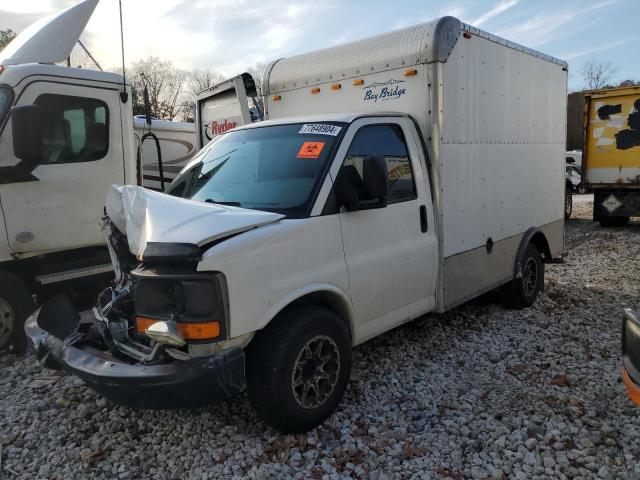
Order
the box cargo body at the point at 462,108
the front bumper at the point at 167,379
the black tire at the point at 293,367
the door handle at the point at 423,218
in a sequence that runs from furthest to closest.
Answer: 1. the box cargo body at the point at 462,108
2. the door handle at the point at 423,218
3. the black tire at the point at 293,367
4. the front bumper at the point at 167,379

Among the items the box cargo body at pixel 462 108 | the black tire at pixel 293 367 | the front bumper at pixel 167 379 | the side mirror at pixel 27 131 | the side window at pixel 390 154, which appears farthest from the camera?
the side mirror at pixel 27 131

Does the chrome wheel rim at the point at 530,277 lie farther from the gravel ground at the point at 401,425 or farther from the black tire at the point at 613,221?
the black tire at the point at 613,221

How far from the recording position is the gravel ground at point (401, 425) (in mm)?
3258

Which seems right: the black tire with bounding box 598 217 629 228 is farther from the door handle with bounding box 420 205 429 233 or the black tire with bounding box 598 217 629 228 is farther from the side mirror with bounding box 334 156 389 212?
the side mirror with bounding box 334 156 389 212

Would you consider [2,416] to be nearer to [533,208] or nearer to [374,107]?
[374,107]

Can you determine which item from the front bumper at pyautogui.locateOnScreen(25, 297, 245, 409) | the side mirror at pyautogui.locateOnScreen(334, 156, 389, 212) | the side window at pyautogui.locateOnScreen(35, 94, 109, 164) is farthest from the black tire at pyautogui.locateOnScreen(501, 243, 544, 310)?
the side window at pyautogui.locateOnScreen(35, 94, 109, 164)

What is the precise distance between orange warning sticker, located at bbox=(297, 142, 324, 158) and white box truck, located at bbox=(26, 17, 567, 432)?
0.05ft

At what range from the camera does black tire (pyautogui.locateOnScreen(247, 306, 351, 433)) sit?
3.25 m

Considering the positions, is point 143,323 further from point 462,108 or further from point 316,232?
point 462,108

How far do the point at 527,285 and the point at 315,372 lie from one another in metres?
3.63

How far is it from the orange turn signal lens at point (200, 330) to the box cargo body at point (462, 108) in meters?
2.34

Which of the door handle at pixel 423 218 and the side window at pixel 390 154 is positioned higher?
the side window at pixel 390 154

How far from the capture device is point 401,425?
371 cm

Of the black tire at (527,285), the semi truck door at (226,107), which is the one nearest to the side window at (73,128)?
the semi truck door at (226,107)
